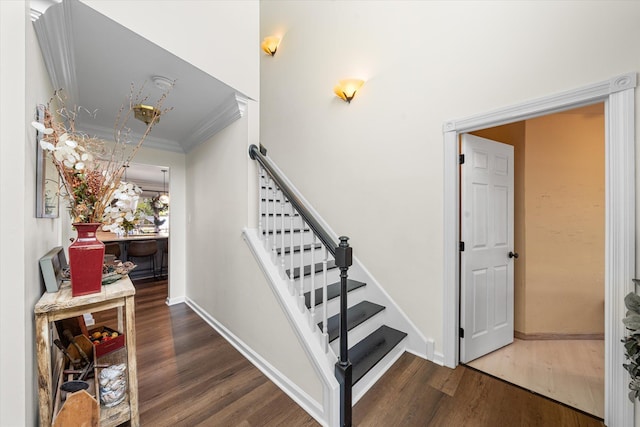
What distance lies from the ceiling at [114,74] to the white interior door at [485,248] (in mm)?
2160

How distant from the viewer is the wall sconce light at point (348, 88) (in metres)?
2.65

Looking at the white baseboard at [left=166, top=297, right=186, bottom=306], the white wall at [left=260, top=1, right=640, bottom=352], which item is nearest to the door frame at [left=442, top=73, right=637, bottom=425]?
the white wall at [left=260, top=1, right=640, bottom=352]

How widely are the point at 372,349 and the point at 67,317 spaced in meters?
1.95

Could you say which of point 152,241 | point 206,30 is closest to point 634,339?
point 206,30

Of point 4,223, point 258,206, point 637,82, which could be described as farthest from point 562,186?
point 4,223

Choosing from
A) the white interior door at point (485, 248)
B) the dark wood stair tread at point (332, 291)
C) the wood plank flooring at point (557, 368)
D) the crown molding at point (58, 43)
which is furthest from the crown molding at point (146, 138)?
the wood plank flooring at point (557, 368)

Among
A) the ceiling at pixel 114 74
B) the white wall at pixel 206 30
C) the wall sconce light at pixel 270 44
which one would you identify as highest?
the wall sconce light at pixel 270 44

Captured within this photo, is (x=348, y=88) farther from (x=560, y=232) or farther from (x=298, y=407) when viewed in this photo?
(x=298, y=407)

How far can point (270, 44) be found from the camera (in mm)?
3820

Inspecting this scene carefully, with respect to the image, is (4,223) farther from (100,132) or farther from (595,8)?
(595,8)

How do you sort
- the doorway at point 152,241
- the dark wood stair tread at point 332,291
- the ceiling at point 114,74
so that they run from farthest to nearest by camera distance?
1. the doorway at point 152,241
2. the dark wood stair tread at point 332,291
3. the ceiling at point 114,74

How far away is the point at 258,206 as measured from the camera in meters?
2.32

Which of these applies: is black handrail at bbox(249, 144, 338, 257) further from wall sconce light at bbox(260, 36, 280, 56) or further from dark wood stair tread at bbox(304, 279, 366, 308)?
wall sconce light at bbox(260, 36, 280, 56)

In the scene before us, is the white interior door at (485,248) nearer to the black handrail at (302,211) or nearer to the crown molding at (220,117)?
the black handrail at (302,211)
